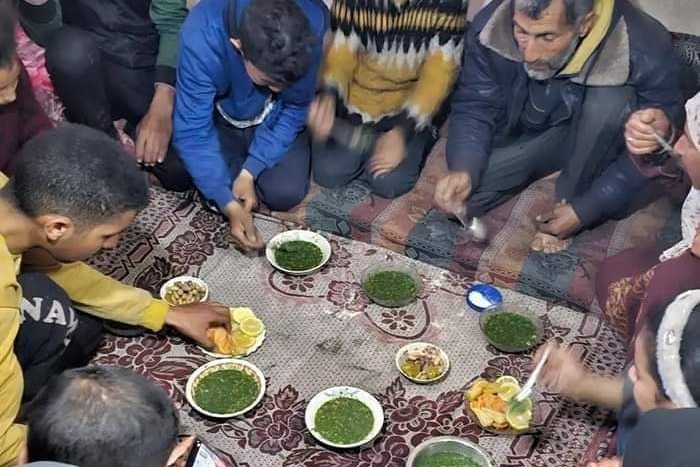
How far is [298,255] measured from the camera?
305 cm

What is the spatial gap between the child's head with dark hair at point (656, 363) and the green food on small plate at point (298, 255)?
126cm

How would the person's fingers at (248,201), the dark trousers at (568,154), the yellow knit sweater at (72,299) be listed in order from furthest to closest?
the person's fingers at (248,201), the dark trousers at (568,154), the yellow knit sweater at (72,299)

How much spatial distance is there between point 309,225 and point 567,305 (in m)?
0.93

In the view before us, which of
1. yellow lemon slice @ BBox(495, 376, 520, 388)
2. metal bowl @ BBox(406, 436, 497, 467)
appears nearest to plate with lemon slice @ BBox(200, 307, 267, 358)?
metal bowl @ BBox(406, 436, 497, 467)

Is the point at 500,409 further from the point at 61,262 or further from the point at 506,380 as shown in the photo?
the point at 61,262

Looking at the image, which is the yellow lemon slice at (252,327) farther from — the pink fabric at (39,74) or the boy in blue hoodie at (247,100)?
the pink fabric at (39,74)

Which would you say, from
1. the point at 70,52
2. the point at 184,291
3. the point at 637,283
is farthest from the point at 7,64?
the point at 637,283

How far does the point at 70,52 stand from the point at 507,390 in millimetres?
1943

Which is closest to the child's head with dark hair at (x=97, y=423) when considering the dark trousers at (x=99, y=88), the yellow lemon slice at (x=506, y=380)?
the yellow lemon slice at (x=506, y=380)

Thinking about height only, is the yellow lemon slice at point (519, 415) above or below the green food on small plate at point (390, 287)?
above

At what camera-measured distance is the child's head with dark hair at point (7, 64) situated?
2672 mm

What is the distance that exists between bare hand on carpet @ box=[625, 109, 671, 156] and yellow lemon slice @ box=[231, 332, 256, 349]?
1.32 meters

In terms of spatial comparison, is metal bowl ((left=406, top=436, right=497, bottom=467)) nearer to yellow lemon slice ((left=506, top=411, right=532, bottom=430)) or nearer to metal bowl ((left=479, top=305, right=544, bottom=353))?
yellow lemon slice ((left=506, top=411, right=532, bottom=430))

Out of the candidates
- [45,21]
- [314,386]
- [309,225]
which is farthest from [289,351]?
[45,21]
